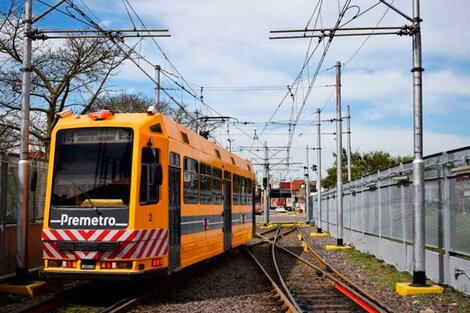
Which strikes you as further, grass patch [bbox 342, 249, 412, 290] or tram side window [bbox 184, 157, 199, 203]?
grass patch [bbox 342, 249, 412, 290]

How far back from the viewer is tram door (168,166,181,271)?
1263cm

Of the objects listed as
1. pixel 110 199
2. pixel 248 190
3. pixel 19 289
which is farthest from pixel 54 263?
pixel 248 190

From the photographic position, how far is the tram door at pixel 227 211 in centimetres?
1908

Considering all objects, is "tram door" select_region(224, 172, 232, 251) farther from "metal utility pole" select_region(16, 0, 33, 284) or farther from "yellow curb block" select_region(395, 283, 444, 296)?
"yellow curb block" select_region(395, 283, 444, 296)

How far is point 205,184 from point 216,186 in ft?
5.00

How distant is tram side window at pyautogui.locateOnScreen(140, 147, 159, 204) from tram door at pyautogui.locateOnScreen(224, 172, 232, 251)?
24.1 feet

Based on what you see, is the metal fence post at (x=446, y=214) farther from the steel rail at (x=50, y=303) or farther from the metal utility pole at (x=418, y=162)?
the steel rail at (x=50, y=303)

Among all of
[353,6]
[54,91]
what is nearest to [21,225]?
[353,6]

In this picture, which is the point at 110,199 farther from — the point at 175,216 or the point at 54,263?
the point at 175,216

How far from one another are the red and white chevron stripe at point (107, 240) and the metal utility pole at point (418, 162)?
17.0 feet

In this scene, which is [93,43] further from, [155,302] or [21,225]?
[155,302]

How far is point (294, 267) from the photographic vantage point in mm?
18484

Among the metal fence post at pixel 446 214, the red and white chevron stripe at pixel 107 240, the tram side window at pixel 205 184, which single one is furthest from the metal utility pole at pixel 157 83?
the metal fence post at pixel 446 214

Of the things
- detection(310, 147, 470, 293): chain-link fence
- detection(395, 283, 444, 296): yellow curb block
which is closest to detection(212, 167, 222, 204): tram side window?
detection(310, 147, 470, 293): chain-link fence
